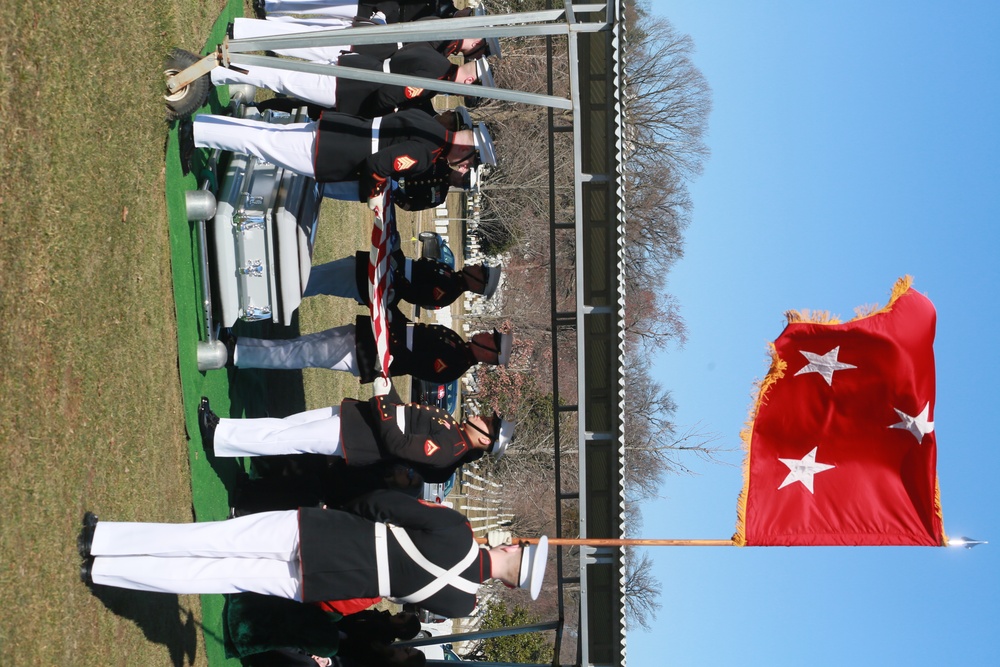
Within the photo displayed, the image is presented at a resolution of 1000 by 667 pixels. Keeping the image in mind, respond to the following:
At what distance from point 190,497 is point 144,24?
3.89 meters

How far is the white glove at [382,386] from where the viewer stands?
797cm

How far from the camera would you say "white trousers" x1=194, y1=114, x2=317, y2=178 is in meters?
8.00

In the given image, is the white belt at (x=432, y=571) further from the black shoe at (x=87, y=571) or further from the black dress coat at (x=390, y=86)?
the black dress coat at (x=390, y=86)

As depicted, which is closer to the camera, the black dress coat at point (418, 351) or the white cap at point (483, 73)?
the white cap at point (483, 73)

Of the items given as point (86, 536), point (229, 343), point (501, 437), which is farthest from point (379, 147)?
point (86, 536)

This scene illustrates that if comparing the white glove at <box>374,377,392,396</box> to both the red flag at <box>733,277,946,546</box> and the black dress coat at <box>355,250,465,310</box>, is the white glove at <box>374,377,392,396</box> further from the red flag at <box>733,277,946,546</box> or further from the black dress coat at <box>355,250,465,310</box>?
the red flag at <box>733,277,946,546</box>

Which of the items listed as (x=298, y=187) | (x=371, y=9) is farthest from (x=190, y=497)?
(x=371, y=9)

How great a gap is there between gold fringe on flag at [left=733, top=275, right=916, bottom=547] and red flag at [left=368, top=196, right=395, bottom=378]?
315 centimetres

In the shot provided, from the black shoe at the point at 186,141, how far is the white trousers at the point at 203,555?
325 cm

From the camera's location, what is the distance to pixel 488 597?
25.9 m

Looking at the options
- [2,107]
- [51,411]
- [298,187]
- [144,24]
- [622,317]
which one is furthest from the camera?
[622,317]

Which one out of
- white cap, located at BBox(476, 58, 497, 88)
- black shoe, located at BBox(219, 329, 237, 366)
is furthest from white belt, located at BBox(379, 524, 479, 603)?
white cap, located at BBox(476, 58, 497, 88)

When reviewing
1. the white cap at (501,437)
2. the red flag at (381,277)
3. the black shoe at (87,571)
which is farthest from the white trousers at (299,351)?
A: the black shoe at (87,571)

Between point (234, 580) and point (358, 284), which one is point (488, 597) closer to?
point (358, 284)
